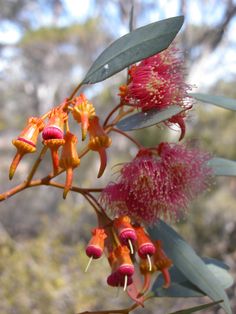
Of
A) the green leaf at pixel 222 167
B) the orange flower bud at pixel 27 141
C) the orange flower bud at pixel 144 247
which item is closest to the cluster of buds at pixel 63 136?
the orange flower bud at pixel 27 141

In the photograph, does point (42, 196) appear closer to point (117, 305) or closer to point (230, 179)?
point (230, 179)

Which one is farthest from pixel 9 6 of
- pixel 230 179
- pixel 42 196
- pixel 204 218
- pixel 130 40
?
pixel 130 40

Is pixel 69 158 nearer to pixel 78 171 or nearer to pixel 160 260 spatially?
pixel 160 260

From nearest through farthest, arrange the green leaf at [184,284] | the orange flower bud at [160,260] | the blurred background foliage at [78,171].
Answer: the orange flower bud at [160,260], the green leaf at [184,284], the blurred background foliage at [78,171]

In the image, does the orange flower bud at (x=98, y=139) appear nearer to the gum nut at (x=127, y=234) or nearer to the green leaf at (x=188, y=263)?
the gum nut at (x=127, y=234)

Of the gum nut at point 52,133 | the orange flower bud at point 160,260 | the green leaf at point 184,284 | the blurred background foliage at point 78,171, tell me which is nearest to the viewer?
the gum nut at point 52,133

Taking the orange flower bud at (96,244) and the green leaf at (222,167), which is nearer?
the orange flower bud at (96,244)

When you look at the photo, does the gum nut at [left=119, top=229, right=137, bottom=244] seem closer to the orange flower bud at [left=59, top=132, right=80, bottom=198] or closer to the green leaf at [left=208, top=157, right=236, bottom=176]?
the orange flower bud at [left=59, top=132, right=80, bottom=198]
